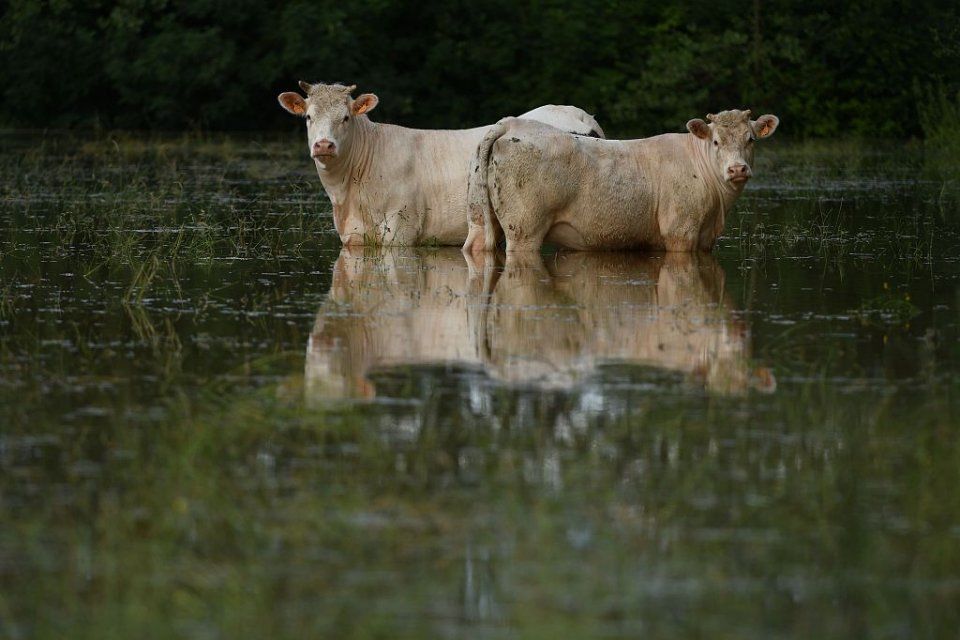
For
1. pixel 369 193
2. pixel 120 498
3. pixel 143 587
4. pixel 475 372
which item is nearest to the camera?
pixel 143 587

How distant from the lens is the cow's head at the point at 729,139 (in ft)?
37.7

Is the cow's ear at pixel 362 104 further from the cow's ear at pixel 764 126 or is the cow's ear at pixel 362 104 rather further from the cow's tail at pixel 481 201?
the cow's ear at pixel 764 126

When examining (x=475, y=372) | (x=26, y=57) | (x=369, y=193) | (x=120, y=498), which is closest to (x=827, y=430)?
(x=475, y=372)

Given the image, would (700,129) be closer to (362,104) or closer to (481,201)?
(481,201)

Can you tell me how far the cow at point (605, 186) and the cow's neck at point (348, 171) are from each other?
1095 mm

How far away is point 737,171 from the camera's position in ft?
37.3

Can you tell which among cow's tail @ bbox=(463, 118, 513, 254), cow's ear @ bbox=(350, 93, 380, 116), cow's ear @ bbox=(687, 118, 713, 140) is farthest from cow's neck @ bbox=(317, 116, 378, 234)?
cow's ear @ bbox=(687, 118, 713, 140)

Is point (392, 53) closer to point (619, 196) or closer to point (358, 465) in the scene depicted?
point (619, 196)

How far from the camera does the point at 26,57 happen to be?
3244 centimetres

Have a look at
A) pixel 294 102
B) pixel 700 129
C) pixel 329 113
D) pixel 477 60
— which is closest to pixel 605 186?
pixel 700 129

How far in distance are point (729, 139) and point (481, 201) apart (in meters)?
1.73

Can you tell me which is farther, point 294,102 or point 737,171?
point 294,102

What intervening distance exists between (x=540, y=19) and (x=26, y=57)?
10.6 meters

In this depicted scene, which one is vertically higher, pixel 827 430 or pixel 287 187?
pixel 287 187
